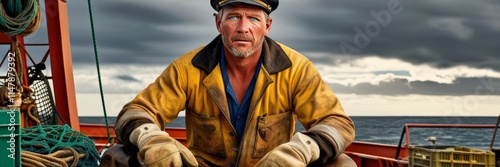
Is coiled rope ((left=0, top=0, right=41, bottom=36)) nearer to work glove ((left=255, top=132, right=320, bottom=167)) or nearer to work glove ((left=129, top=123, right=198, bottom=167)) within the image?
work glove ((left=129, top=123, right=198, bottom=167))

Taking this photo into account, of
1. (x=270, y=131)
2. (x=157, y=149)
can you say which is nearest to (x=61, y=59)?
(x=270, y=131)

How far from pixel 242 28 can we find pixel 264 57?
0.36m

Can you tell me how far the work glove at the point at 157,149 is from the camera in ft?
13.9

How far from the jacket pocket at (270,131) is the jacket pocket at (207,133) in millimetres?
240

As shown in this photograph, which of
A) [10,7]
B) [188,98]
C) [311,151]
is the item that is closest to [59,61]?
[10,7]

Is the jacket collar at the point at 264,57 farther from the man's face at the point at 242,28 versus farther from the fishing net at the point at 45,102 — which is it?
the fishing net at the point at 45,102

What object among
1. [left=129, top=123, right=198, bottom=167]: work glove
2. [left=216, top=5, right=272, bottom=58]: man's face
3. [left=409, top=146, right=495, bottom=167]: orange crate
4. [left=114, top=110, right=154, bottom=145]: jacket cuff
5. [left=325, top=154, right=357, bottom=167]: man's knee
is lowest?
[left=409, top=146, right=495, bottom=167]: orange crate

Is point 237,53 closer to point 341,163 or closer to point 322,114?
point 322,114

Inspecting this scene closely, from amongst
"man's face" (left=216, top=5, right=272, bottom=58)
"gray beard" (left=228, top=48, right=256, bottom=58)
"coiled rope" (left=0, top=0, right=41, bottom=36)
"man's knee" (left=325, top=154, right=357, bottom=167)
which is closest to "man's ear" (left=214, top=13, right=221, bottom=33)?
"man's face" (left=216, top=5, right=272, bottom=58)

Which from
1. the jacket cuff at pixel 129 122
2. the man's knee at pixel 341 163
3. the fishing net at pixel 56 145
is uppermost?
the jacket cuff at pixel 129 122

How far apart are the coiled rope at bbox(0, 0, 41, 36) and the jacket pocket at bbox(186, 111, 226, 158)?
2.72 metres

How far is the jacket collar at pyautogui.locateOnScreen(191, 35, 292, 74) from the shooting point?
4.84 m

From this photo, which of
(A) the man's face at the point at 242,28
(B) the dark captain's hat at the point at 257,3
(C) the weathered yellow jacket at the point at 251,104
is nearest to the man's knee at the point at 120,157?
(C) the weathered yellow jacket at the point at 251,104

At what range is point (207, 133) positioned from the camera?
16.1ft
